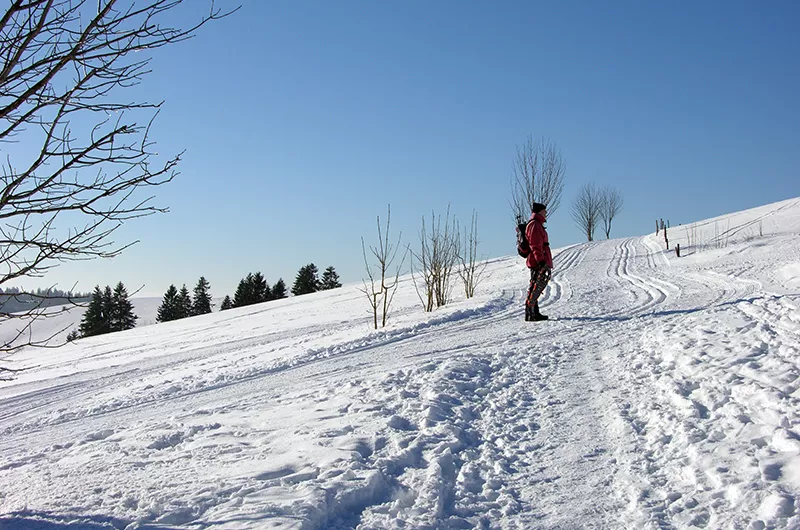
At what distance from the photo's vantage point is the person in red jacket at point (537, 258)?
9680mm

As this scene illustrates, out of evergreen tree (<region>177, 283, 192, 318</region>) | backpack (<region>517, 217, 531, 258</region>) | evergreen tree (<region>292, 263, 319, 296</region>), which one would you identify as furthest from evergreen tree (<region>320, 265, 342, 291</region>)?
backpack (<region>517, 217, 531, 258</region>)

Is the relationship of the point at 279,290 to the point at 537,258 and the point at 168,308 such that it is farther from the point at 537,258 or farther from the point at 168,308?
the point at 537,258

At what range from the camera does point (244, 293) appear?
175 feet

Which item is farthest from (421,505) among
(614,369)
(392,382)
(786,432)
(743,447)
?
(614,369)

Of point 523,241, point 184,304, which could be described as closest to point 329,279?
point 184,304

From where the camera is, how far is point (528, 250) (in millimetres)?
9977

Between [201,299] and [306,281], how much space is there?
10.7m

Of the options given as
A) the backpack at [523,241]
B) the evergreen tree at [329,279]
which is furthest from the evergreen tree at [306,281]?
the backpack at [523,241]

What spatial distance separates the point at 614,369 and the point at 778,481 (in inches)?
119

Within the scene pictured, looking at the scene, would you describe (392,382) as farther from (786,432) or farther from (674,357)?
(786,432)

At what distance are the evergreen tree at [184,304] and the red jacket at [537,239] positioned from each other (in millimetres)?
48560

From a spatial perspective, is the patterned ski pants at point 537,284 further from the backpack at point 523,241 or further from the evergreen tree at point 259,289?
the evergreen tree at point 259,289

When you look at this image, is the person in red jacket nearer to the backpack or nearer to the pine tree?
the backpack

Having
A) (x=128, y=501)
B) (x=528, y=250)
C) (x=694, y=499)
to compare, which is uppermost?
(x=528, y=250)
